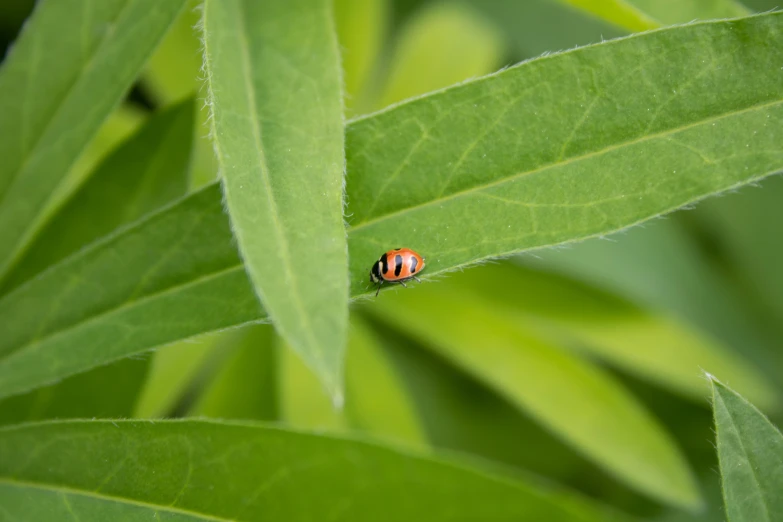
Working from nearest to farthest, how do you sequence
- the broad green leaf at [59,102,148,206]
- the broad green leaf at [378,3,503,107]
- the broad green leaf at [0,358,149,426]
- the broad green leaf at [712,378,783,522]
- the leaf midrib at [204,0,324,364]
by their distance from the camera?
1. the leaf midrib at [204,0,324,364]
2. the broad green leaf at [712,378,783,522]
3. the broad green leaf at [0,358,149,426]
4. the broad green leaf at [59,102,148,206]
5. the broad green leaf at [378,3,503,107]

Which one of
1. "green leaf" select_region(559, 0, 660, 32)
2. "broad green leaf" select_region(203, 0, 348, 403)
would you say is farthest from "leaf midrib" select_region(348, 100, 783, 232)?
"green leaf" select_region(559, 0, 660, 32)

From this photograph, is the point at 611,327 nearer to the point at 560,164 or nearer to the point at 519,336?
the point at 519,336

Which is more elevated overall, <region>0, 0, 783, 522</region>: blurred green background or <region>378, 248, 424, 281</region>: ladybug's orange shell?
<region>0, 0, 783, 522</region>: blurred green background

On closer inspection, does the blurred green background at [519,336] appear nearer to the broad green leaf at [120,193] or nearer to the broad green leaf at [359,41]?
the broad green leaf at [359,41]

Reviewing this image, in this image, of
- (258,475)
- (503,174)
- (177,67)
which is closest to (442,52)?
(177,67)

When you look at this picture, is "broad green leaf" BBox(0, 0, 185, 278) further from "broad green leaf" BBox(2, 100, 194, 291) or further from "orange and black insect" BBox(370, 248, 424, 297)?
"orange and black insect" BBox(370, 248, 424, 297)

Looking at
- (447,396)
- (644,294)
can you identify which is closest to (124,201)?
(447,396)

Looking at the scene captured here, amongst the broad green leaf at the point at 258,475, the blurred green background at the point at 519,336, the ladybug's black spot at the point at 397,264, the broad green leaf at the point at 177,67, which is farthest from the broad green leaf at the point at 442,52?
the broad green leaf at the point at 258,475

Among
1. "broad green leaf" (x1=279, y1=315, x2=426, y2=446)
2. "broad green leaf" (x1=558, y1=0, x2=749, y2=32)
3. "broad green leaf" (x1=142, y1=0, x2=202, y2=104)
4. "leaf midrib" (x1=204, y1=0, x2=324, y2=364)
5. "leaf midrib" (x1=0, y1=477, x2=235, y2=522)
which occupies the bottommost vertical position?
"leaf midrib" (x1=0, y1=477, x2=235, y2=522)
